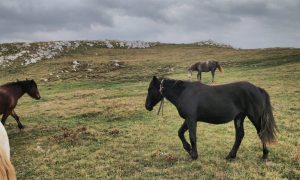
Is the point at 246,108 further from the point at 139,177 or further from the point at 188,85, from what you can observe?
the point at 139,177

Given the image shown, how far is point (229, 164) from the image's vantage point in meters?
12.2

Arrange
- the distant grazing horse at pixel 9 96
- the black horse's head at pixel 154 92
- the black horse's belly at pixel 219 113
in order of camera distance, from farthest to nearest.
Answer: the distant grazing horse at pixel 9 96
the black horse's head at pixel 154 92
the black horse's belly at pixel 219 113

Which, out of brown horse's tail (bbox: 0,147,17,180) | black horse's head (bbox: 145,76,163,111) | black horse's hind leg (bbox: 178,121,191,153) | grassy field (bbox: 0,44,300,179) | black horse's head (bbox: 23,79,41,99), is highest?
brown horse's tail (bbox: 0,147,17,180)

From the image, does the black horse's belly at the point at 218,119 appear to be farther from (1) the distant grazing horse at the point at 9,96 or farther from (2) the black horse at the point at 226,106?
(1) the distant grazing horse at the point at 9,96

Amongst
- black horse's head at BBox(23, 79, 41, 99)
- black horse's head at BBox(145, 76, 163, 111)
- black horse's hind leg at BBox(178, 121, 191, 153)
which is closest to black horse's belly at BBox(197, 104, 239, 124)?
black horse's hind leg at BBox(178, 121, 191, 153)

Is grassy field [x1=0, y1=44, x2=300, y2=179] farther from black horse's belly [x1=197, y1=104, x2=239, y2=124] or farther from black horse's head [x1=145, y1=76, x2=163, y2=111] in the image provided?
black horse's head [x1=145, y1=76, x2=163, y2=111]

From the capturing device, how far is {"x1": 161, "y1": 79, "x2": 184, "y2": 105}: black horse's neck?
12.7 metres

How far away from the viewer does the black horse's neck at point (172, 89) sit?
1271cm

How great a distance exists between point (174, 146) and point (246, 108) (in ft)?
12.6

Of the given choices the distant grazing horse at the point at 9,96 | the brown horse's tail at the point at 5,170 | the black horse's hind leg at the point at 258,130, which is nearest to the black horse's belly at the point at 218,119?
the black horse's hind leg at the point at 258,130

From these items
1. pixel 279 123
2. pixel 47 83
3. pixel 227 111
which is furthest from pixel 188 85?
pixel 47 83

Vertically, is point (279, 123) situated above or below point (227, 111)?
below

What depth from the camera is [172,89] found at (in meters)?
12.8

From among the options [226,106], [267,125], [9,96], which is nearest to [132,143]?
[226,106]
